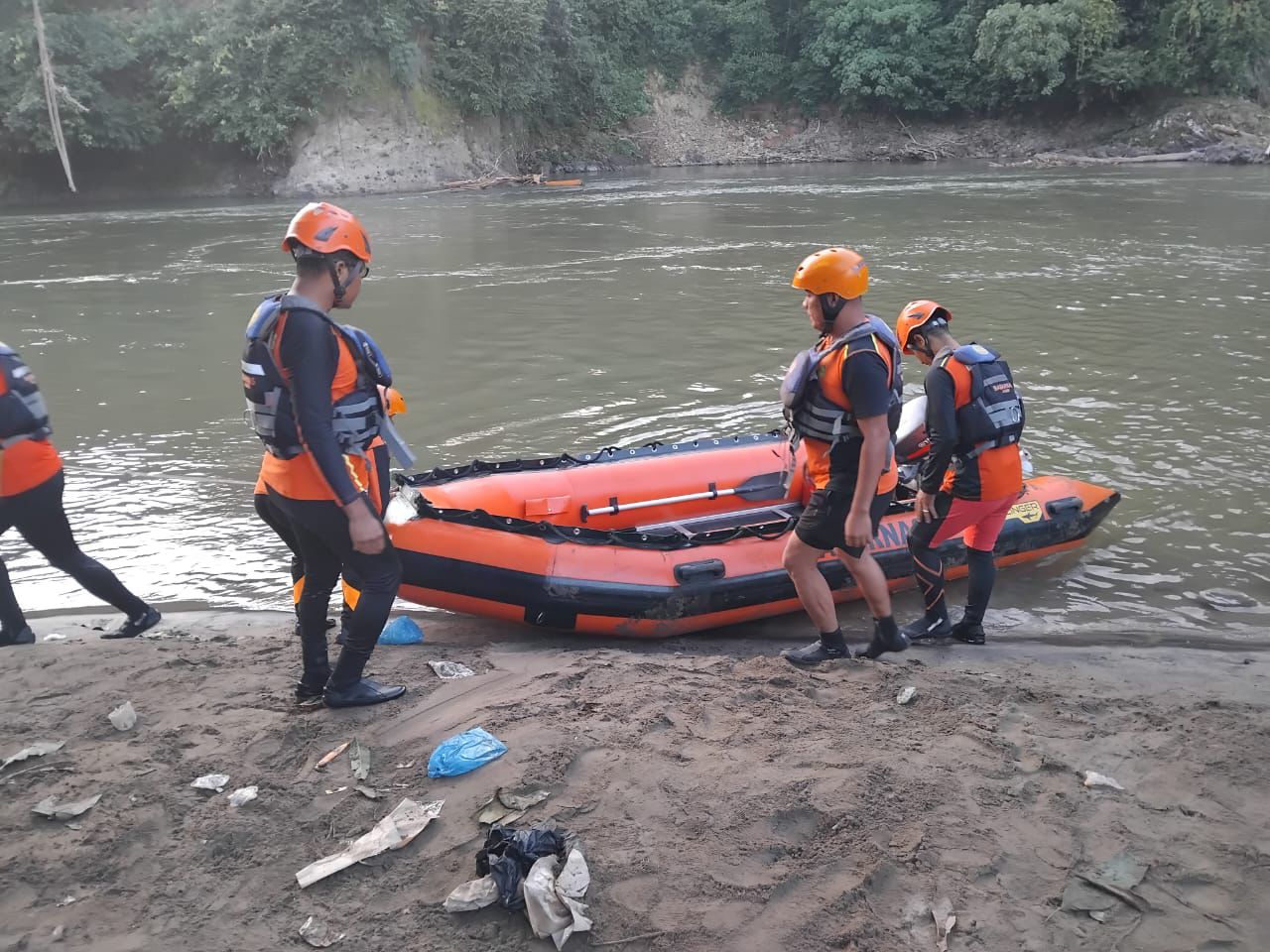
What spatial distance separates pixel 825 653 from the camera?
3.91 m

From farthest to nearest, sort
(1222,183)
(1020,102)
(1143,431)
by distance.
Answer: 1. (1020,102)
2. (1222,183)
3. (1143,431)

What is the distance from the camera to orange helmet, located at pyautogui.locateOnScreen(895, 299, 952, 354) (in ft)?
12.7

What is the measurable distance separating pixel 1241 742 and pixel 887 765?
3.98ft

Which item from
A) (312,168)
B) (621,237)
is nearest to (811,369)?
(621,237)

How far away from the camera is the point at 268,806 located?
2.72m

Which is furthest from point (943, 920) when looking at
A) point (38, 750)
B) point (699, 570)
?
point (38, 750)

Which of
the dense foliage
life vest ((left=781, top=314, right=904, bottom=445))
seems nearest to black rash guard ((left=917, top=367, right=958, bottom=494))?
life vest ((left=781, top=314, right=904, bottom=445))

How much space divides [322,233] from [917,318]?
234cm

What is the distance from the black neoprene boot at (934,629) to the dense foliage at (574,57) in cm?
2364

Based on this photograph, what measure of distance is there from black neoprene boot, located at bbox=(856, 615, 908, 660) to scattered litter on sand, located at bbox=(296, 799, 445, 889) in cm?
204

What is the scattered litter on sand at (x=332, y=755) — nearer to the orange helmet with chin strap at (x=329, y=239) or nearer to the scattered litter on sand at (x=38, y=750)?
the scattered litter on sand at (x=38, y=750)

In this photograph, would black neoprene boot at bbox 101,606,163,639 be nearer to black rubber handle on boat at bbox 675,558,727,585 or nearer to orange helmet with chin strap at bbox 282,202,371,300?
orange helmet with chin strap at bbox 282,202,371,300

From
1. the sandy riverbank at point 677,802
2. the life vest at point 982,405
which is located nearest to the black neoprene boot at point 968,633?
the sandy riverbank at point 677,802

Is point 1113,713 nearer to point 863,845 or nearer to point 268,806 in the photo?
point 863,845
